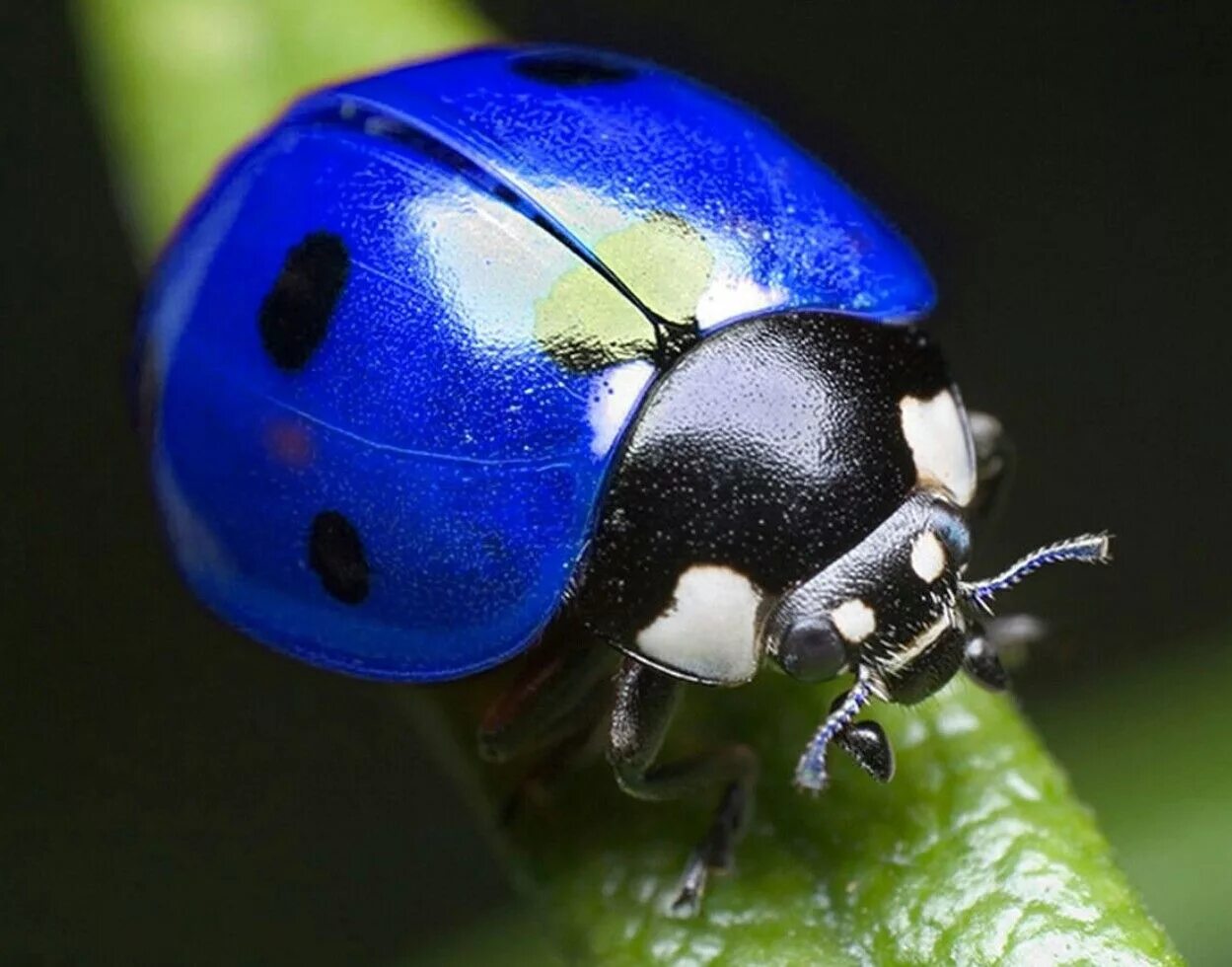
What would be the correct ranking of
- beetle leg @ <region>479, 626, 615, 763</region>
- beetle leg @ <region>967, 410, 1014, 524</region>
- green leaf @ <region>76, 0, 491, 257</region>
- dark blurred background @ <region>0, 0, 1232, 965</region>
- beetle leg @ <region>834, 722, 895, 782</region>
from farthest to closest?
dark blurred background @ <region>0, 0, 1232, 965</region>
green leaf @ <region>76, 0, 491, 257</region>
beetle leg @ <region>967, 410, 1014, 524</region>
beetle leg @ <region>479, 626, 615, 763</region>
beetle leg @ <region>834, 722, 895, 782</region>

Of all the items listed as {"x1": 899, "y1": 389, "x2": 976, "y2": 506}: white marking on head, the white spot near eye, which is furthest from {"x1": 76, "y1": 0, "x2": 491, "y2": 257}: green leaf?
the white spot near eye

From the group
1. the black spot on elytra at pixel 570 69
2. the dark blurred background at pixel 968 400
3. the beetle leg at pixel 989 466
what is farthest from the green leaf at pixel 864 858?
the dark blurred background at pixel 968 400

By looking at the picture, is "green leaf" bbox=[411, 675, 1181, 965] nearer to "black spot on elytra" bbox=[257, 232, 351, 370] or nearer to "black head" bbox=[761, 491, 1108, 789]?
"black head" bbox=[761, 491, 1108, 789]

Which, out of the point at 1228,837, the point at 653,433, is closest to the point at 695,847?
the point at 653,433

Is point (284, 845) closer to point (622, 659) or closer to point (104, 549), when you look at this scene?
point (104, 549)

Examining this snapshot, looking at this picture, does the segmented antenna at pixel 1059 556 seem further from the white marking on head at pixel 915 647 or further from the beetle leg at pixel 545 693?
the beetle leg at pixel 545 693

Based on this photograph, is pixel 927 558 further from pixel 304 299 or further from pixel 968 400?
pixel 968 400

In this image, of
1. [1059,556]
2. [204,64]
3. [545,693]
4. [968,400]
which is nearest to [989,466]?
[1059,556]
